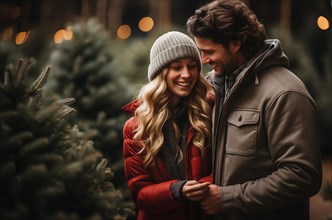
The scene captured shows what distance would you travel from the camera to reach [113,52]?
670 cm

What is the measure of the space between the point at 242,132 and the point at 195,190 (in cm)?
51

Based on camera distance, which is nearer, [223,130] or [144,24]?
[223,130]

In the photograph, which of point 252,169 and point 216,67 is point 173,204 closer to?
point 252,169

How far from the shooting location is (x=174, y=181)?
3590 millimetres

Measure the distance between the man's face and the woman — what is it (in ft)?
0.81

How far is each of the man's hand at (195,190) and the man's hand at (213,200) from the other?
1.5 inches

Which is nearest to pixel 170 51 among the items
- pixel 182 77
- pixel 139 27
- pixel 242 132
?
pixel 182 77

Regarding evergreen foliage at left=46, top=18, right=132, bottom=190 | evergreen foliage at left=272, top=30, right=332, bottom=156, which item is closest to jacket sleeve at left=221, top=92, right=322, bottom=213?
evergreen foliage at left=46, top=18, right=132, bottom=190

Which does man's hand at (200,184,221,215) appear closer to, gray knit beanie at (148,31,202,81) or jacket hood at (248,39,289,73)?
jacket hood at (248,39,289,73)

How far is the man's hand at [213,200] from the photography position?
3.40 meters

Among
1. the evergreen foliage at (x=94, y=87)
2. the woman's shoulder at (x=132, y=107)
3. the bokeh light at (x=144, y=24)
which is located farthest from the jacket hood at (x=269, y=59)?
the bokeh light at (x=144, y=24)

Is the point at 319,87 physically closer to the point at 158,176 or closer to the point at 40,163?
the point at 158,176

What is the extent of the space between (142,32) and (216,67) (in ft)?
56.2

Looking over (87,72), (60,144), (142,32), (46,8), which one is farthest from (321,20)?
(142,32)
